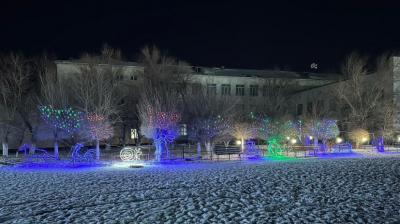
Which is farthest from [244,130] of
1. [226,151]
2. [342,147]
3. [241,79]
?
[241,79]

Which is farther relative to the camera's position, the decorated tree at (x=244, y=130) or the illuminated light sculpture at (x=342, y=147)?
the illuminated light sculpture at (x=342, y=147)

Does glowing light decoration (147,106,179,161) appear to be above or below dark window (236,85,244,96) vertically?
below

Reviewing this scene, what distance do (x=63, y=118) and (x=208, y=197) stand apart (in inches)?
802

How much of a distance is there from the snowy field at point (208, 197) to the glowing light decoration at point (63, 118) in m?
11.3

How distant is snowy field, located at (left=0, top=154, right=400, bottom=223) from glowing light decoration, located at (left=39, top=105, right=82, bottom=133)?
11266mm

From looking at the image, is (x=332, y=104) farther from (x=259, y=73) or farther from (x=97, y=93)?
(x=97, y=93)

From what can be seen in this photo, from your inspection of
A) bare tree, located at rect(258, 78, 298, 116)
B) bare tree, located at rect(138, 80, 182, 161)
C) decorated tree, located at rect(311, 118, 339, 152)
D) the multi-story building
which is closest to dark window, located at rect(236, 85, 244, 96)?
the multi-story building

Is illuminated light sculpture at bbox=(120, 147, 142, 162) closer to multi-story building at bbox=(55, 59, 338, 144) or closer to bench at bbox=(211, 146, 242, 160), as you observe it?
bench at bbox=(211, 146, 242, 160)

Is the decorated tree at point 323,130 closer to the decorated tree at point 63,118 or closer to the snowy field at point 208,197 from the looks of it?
the snowy field at point 208,197

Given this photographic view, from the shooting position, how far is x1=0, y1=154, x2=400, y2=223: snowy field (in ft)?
27.1

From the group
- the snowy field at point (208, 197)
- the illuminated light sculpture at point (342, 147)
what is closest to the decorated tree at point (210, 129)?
the illuminated light sculpture at point (342, 147)

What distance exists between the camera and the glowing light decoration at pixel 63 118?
26.2m

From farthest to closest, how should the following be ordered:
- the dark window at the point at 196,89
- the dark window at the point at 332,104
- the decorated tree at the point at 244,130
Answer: the dark window at the point at 332,104 → the dark window at the point at 196,89 → the decorated tree at the point at 244,130

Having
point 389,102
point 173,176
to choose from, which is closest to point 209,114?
point 173,176
